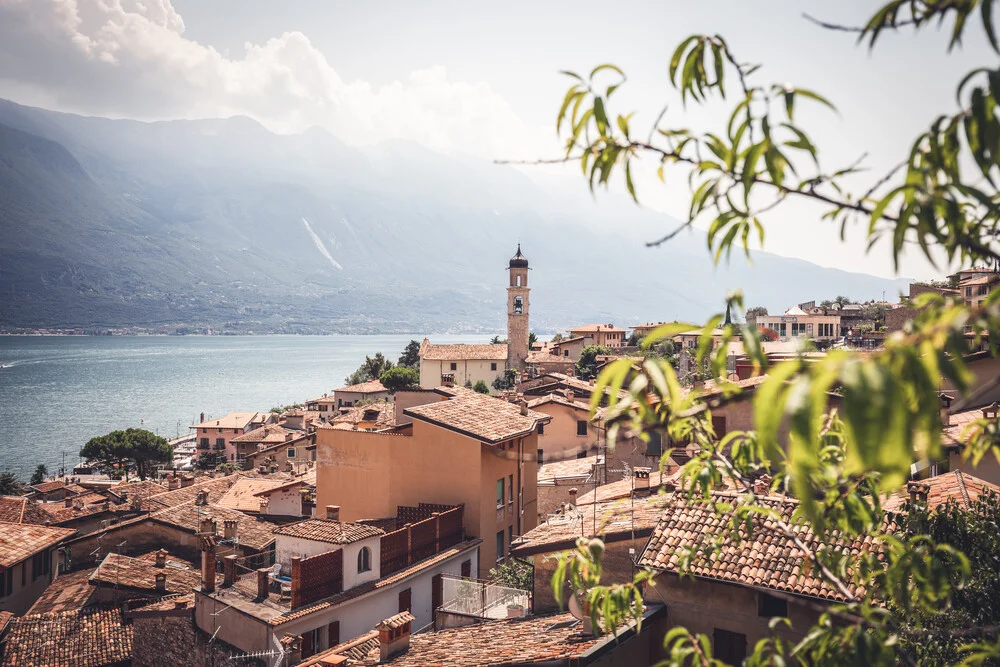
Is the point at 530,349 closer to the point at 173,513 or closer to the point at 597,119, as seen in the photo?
the point at 173,513

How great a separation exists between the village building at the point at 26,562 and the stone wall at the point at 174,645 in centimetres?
734

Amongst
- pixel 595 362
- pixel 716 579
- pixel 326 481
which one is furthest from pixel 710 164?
pixel 595 362

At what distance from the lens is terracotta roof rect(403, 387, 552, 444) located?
19.2 m

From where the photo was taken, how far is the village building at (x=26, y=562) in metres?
22.1

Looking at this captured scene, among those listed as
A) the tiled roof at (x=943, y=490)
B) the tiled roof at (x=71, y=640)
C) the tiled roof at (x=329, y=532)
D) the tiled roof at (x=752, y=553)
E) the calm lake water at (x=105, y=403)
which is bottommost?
the calm lake water at (x=105, y=403)

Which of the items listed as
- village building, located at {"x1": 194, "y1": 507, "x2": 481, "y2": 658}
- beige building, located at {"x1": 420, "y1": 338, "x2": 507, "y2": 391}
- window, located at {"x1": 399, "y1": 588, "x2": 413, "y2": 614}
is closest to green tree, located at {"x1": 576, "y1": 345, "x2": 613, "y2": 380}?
beige building, located at {"x1": 420, "y1": 338, "x2": 507, "y2": 391}

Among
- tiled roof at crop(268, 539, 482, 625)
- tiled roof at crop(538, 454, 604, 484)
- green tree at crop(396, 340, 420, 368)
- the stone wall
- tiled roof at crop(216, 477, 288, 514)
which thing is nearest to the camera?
tiled roof at crop(268, 539, 482, 625)

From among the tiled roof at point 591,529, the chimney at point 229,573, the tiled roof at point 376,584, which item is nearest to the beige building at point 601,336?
the tiled roof at point 376,584

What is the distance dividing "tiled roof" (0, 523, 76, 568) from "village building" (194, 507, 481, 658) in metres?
9.27

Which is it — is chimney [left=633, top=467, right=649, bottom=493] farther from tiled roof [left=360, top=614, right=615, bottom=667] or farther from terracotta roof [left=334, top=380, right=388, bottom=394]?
terracotta roof [left=334, top=380, right=388, bottom=394]

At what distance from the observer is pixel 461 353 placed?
85.4m

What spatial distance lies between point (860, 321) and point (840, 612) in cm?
5970

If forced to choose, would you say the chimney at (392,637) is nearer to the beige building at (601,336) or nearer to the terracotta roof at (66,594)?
the terracotta roof at (66,594)

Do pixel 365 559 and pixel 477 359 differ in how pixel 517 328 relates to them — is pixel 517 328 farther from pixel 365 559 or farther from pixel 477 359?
pixel 365 559
